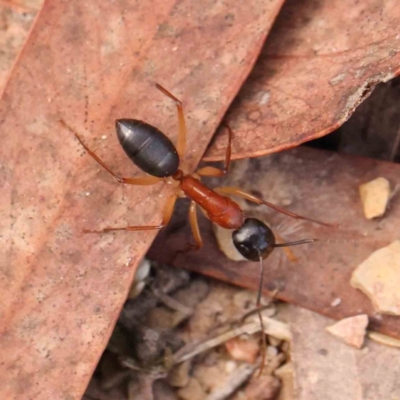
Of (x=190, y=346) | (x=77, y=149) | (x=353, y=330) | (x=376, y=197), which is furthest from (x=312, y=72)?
(x=190, y=346)

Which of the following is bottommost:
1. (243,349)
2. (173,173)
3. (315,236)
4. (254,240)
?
(243,349)

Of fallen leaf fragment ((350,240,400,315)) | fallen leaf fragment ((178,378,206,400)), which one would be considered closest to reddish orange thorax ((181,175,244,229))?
fallen leaf fragment ((350,240,400,315))

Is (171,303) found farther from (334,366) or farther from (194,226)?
(334,366)

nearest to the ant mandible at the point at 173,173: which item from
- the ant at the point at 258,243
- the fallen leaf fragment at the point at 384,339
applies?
the ant at the point at 258,243

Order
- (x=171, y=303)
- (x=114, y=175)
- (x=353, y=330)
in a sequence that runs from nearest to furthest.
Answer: (x=114, y=175) → (x=353, y=330) → (x=171, y=303)

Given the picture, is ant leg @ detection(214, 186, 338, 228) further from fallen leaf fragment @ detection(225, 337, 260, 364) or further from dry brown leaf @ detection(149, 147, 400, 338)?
fallen leaf fragment @ detection(225, 337, 260, 364)

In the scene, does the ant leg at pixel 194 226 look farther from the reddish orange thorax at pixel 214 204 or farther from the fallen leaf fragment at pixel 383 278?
the fallen leaf fragment at pixel 383 278

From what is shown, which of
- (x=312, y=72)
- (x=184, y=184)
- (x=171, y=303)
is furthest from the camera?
(x=184, y=184)

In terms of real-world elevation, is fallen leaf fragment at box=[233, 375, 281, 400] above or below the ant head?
below
